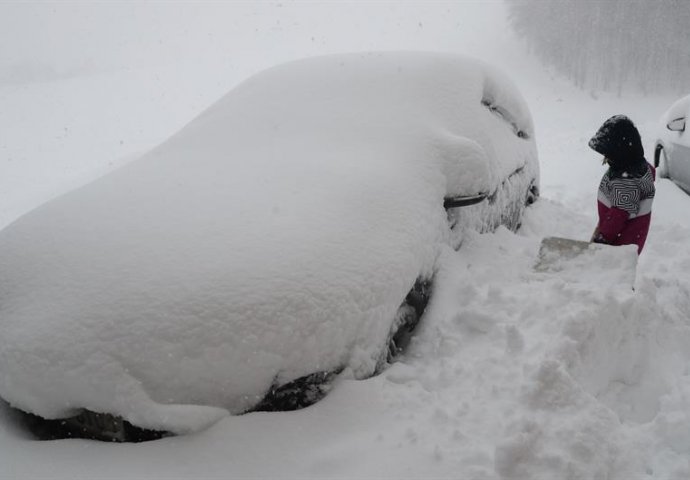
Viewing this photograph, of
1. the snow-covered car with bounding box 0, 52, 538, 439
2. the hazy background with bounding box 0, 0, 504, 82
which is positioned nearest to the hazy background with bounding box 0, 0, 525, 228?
the hazy background with bounding box 0, 0, 504, 82

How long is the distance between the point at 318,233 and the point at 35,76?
4982cm

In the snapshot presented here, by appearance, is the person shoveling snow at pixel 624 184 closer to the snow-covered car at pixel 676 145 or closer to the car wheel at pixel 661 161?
the snow-covered car at pixel 676 145

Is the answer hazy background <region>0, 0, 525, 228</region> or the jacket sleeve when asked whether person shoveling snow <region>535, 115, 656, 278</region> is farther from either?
hazy background <region>0, 0, 525, 228</region>

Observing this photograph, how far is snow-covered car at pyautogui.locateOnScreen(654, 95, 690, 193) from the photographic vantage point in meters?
5.72

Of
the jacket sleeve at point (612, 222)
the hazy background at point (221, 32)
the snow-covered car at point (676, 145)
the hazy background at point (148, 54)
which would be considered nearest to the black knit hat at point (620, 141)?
the jacket sleeve at point (612, 222)

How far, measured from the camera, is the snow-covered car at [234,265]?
169 centimetres

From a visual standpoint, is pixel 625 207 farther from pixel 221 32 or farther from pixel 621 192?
pixel 221 32

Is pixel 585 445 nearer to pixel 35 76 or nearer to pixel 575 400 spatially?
pixel 575 400

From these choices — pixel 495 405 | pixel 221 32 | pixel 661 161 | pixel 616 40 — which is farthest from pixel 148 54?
pixel 495 405

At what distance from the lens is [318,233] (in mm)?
2025

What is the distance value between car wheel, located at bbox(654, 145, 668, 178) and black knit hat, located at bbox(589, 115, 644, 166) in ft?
12.8

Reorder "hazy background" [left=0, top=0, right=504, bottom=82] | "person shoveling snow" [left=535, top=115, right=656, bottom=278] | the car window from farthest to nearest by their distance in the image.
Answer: "hazy background" [left=0, top=0, right=504, bottom=82]
the car window
"person shoveling snow" [left=535, top=115, right=656, bottom=278]

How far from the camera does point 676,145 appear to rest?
5957 millimetres

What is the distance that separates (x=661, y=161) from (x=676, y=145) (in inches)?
29.9
